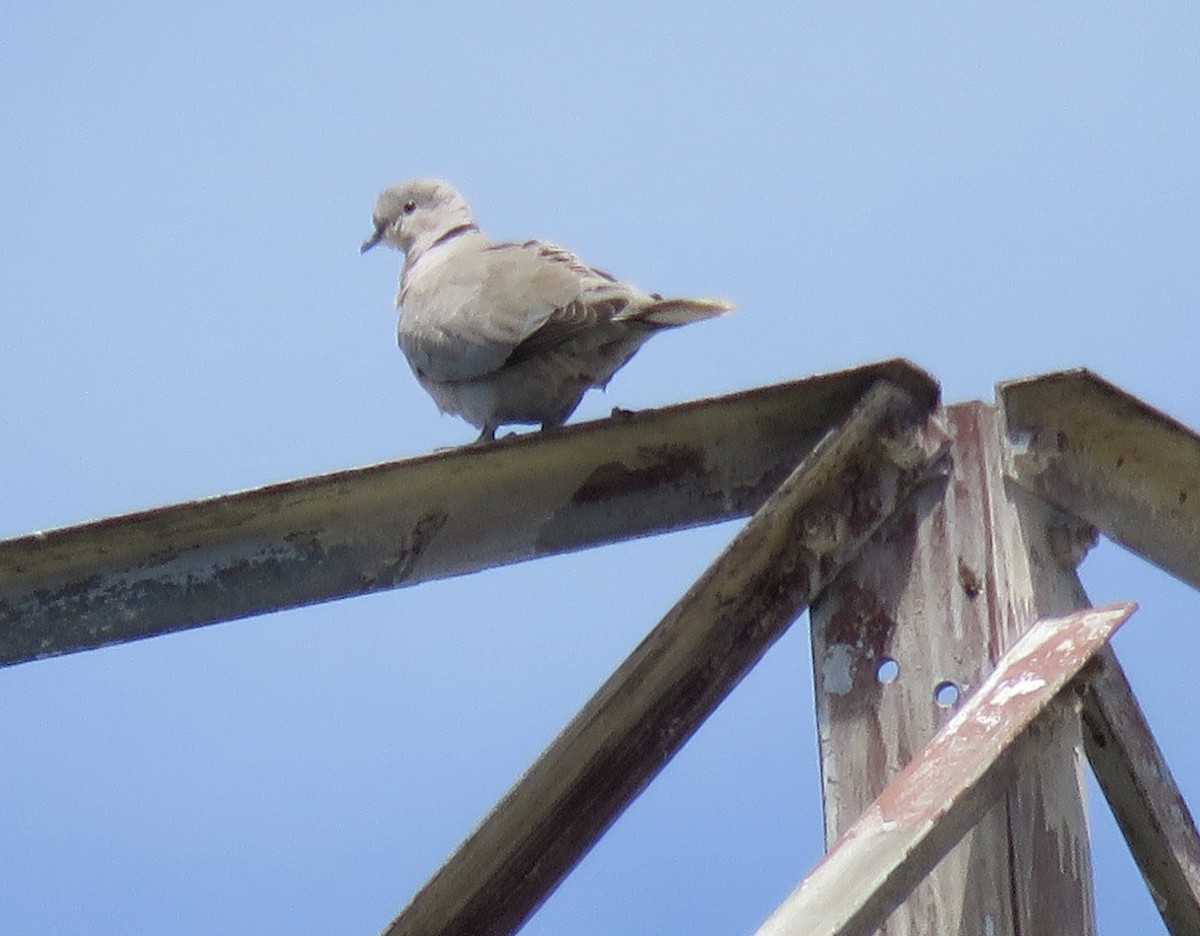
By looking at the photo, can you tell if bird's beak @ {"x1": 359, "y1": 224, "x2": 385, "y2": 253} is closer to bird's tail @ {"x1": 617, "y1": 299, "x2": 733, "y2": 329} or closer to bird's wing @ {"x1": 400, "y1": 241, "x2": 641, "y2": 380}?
bird's wing @ {"x1": 400, "y1": 241, "x2": 641, "y2": 380}

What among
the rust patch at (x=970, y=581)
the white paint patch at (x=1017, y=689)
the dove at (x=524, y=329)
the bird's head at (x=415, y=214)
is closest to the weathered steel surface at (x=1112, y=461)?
the rust patch at (x=970, y=581)

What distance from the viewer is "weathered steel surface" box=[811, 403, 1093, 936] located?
7.78 ft

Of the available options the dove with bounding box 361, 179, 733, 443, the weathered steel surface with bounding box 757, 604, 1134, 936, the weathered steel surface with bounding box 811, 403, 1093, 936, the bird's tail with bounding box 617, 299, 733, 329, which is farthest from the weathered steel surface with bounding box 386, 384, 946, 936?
the bird's tail with bounding box 617, 299, 733, 329

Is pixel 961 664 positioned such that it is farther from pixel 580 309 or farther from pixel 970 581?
pixel 580 309

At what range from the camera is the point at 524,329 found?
4234mm

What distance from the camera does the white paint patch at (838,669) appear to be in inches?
101

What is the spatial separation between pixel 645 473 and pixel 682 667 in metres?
0.35

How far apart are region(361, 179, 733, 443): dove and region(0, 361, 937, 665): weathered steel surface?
1.04m

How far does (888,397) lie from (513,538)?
1.95 feet

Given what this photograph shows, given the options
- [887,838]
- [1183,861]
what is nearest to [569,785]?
[887,838]

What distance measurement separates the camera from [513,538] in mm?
2877

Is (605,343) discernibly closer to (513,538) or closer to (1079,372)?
(513,538)

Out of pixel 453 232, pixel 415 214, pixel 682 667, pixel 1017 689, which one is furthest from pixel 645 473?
pixel 415 214

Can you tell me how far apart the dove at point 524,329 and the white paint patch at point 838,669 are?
52.7 inches
